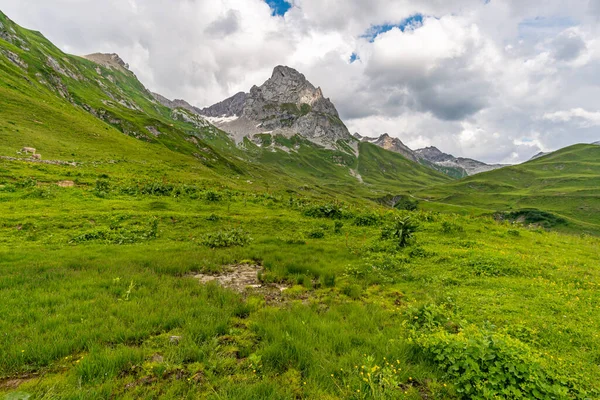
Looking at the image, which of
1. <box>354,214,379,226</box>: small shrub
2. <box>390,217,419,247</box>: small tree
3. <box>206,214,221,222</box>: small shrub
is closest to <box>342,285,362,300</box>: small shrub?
<box>390,217,419,247</box>: small tree

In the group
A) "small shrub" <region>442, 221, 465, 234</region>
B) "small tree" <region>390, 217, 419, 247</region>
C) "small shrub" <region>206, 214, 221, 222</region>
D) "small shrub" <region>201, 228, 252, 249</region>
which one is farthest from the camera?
"small shrub" <region>206, 214, 221, 222</region>

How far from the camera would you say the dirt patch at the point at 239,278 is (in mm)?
11909

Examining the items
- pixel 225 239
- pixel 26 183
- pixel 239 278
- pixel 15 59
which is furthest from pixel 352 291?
pixel 15 59

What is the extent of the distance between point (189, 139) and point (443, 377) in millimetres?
159843

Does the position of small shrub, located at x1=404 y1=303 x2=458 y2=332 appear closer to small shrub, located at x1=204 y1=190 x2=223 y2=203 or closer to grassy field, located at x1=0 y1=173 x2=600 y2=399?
grassy field, located at x1=0 y1=173 x2=600 y2=399

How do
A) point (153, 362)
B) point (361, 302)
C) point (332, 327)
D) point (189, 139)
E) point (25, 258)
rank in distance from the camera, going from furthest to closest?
point (189, 139) → point (25, 258) → point (361, 302) → point (332, 327) → point (153, 362)

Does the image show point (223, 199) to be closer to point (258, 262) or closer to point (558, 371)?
point (258, 262)

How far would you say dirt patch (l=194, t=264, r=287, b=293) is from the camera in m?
11.9

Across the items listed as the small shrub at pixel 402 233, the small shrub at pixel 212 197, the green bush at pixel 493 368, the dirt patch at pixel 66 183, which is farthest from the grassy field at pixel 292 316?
the dirt patch at pixel 66 183

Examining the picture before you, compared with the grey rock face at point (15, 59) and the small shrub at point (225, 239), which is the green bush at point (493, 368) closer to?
the small shrub at point (225, 239)

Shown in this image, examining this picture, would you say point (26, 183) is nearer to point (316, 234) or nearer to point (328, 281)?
point (316, 234)

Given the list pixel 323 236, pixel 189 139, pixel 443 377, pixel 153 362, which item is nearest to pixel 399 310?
pixel 443 377

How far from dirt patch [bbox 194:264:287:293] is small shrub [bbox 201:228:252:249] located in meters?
3.77

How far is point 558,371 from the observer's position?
6.25m
